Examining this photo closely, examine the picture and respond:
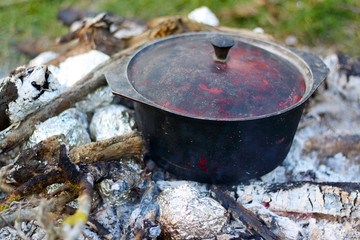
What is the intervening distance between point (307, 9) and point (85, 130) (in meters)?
3.06

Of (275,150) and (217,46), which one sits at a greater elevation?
(217,46)

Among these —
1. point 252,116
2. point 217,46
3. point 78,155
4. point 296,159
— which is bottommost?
point 296,159

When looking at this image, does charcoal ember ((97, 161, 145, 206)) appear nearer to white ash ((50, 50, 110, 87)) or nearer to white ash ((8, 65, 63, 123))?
white ash ((8, 65, 63, 123))

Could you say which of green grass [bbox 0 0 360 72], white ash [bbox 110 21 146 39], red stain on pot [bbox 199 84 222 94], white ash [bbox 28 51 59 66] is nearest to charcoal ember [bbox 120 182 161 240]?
Result: red stain on pot [bbox 199 84 222 94]

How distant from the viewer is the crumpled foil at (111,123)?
1781 millimetres

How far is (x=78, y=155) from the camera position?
1465mm

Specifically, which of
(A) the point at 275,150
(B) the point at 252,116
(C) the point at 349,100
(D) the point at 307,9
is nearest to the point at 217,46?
(B) the point at 252,116

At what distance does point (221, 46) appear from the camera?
1.48 meters

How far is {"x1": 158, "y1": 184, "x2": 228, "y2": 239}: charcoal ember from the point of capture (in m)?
1.31

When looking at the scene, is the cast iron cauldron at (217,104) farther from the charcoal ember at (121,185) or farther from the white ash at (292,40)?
the white ash at (292,40)

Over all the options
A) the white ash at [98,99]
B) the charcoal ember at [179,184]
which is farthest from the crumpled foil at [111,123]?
the charcoal ember at [179,184]

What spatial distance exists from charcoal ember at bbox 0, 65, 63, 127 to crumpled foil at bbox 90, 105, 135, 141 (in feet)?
1.00

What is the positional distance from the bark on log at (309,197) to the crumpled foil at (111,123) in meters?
0.71

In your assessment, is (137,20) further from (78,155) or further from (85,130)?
(78,155)
